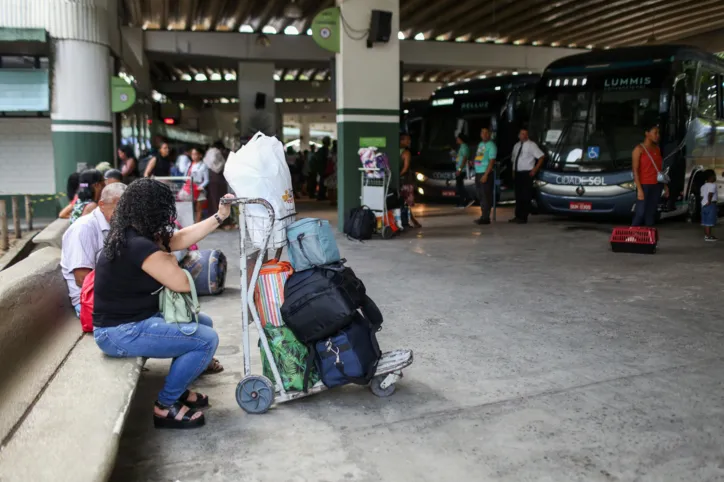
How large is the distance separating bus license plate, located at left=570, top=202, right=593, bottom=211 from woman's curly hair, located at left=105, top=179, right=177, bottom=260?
9.59 meters

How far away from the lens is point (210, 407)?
398cm

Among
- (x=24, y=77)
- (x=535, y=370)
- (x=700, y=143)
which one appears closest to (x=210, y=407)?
(x=535, y=370)

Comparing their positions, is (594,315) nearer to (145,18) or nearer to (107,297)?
(107,297)

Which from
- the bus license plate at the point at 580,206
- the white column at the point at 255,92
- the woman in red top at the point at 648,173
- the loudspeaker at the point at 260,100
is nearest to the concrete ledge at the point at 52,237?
the woman in red top at the point at 648,173

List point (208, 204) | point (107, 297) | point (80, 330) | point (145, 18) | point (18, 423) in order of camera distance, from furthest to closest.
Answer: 1. point (145, 18)
2. point (208, 204)
3. point (80, 330)
4. point (107, 297)
5. point (18, 423)

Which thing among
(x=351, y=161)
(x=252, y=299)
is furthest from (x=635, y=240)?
(x=252, y=299)

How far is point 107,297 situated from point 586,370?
3.11m

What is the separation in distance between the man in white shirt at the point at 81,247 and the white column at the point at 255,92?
16.9 metres

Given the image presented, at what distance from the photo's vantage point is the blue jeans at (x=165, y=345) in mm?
3674

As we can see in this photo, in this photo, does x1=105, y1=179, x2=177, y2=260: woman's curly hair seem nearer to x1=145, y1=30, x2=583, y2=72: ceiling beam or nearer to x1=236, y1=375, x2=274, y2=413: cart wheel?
x1=236, y1=375, x2=274, y2=413: cart wheel

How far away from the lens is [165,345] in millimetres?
3678

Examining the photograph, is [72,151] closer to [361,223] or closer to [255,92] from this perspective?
[361,223]

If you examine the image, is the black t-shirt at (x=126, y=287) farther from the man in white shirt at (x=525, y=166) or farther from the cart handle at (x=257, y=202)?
the man in white shirt at (x=525, y=166)

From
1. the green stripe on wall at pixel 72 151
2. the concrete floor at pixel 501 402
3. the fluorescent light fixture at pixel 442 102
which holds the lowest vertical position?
the concrete floor at pixel 501 402
